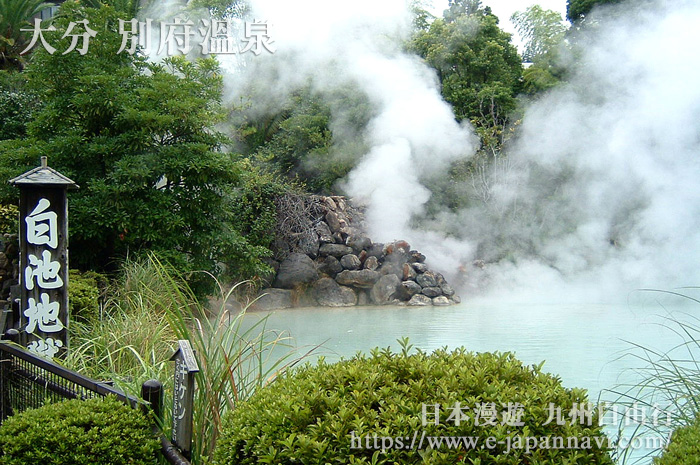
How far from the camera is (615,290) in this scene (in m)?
11.3

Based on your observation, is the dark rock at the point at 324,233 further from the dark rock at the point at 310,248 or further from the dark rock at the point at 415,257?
the dark rock at the point at 415,257

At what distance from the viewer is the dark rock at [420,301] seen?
32.0 feet

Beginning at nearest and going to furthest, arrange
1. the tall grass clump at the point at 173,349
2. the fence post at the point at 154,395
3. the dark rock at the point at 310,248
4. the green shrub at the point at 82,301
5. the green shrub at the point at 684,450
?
the green shrub at the point at 684,450, the fence post at the point at 154,395, the tall grass clump at the point at 173,349, the green shrub at the point at 82,301, the dark rock at the point at 310,248

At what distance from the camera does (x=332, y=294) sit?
9.77 m

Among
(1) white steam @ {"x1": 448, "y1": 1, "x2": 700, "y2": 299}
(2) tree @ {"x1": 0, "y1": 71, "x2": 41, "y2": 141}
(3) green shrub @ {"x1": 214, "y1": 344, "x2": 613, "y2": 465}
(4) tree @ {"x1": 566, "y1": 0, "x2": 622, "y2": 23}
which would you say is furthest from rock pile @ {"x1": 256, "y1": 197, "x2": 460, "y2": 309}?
(4) tree @ {"x1": 566, "y1": 0, "x2": 622, "y2": 23}

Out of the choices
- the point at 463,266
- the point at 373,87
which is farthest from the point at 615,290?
the point at 373,87

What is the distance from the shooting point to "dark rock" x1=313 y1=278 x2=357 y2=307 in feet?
31.9

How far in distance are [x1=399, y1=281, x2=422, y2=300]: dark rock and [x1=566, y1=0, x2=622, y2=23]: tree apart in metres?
8.68

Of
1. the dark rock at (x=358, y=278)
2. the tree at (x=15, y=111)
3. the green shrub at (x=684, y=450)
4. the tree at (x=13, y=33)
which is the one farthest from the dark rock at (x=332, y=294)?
the tree at (x=13, y=33)

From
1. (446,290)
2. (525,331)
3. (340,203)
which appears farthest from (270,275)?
(525,331)

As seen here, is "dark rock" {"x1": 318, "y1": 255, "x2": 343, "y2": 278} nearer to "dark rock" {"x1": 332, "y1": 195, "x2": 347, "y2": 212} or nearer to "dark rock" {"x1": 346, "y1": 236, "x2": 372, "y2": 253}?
"dark rock" {"x1": 346, "y1": 236, "x2": 372, "y2": 253}

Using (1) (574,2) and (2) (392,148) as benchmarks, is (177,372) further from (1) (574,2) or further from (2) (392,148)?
(1) (574,2)

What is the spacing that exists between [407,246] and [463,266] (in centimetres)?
167

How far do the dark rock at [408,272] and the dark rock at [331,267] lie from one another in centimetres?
107
